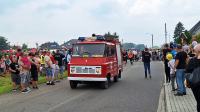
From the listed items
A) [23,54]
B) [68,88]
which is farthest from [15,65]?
[68,88]

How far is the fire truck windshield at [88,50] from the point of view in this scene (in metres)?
19.5

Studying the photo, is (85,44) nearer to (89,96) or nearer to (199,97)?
(89,96)

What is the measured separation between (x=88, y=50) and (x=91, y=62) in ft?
3.04

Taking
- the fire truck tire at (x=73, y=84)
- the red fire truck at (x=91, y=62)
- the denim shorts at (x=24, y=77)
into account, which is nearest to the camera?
the denim shorts at (x=24, y=77)

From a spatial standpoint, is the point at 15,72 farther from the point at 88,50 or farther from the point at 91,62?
the point at 88,50

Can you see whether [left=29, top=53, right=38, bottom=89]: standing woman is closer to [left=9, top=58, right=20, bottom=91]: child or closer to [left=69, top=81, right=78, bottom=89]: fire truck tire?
[left=9, top=58, right=20, bottom=91]: child

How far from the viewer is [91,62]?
19031 mm

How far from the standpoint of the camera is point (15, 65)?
18422 mm

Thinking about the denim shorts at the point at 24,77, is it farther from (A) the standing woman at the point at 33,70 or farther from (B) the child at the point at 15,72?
(A) the standing woman at the point at 33,70

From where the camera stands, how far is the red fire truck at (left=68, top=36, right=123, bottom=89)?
742 inches

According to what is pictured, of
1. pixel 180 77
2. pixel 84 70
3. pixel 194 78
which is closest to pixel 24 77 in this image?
pixel 84 70

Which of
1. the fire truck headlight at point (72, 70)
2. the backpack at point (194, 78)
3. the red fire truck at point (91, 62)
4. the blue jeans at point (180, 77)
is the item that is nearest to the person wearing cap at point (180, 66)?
the blue jeans at point (180, 77)

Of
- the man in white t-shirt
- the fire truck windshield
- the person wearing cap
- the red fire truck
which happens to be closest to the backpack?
the person wearing cap

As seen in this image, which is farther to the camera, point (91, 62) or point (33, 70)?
point (33, 70)
